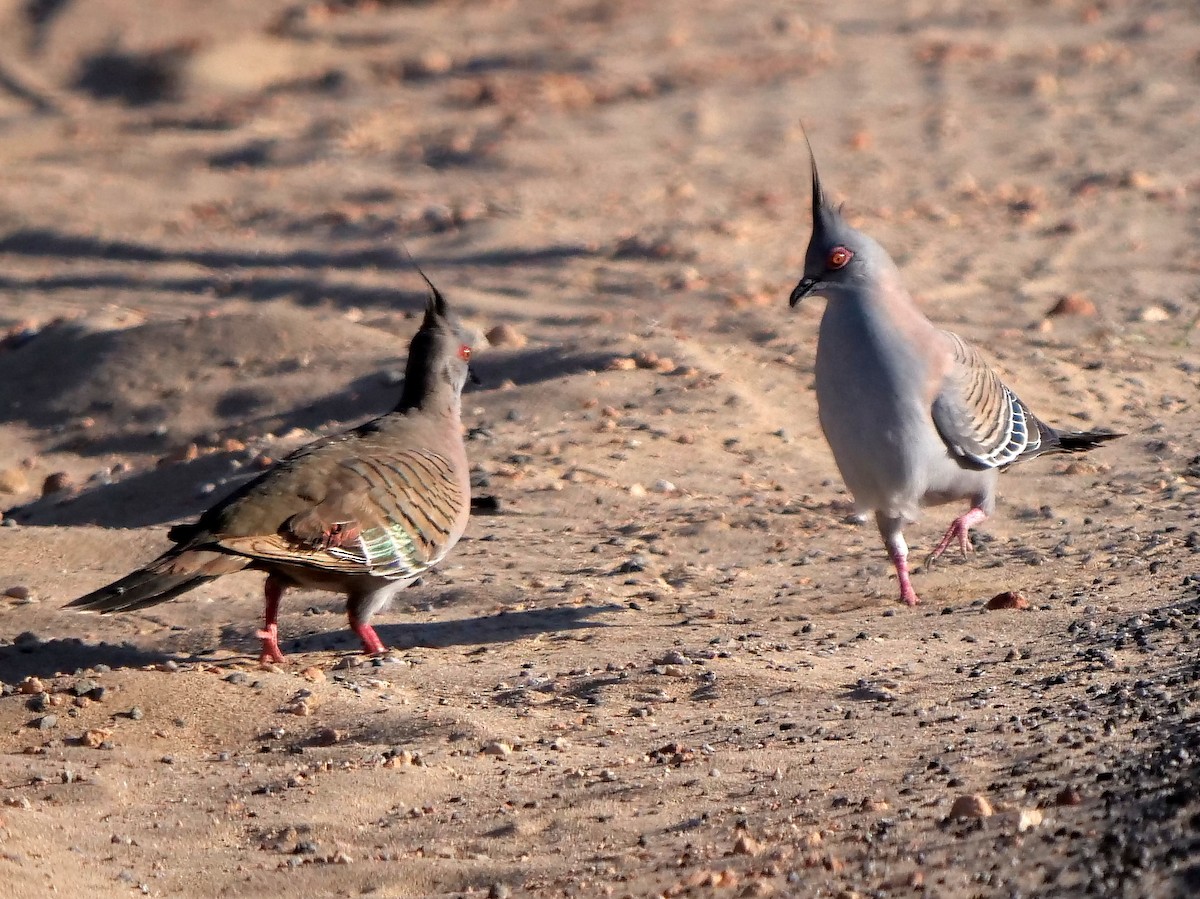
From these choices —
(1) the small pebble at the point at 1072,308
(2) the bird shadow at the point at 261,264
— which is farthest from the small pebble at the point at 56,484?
(1) the small pebble at the point at 1072,308

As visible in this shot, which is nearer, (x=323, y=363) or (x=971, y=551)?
(x=971, y=551)

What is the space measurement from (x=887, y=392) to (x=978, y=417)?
18.8 inches

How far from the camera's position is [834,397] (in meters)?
6.27

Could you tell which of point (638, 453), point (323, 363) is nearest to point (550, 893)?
point (638, 453)

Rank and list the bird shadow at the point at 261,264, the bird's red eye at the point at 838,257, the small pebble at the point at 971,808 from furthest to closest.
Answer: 1. the bird shadow at the point at 261,264
2. the bird's red eye at the point at 838,257
3. the small pebble at the point at 971,808

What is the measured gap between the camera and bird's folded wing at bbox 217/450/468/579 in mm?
5602

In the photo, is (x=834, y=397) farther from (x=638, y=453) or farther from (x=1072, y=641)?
(x=638, y=453)

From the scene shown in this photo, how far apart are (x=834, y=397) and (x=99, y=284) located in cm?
751

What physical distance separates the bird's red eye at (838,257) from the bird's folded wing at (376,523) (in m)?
1.56

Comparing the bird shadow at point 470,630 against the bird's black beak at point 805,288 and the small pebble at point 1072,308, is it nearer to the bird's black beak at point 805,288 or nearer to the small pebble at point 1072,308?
the bird's black beak at point 805,288

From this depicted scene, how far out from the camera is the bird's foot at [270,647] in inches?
229

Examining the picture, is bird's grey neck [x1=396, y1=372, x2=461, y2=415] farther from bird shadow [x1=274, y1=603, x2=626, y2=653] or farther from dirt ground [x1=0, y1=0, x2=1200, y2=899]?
bird shadow [x1=274, y1=603, x2=626, y2=653]

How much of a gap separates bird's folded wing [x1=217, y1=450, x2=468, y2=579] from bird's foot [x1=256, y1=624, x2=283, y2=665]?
0.39 meters

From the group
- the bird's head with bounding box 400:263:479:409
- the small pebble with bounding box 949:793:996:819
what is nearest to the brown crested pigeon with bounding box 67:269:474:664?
the bird's head with bounding box 400:263:479:409
